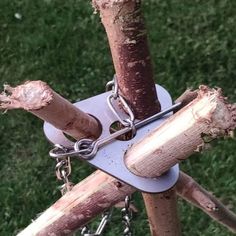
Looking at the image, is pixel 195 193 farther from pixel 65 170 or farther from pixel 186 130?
pixel 186 130

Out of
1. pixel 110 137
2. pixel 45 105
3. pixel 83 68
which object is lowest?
pixel 83 68

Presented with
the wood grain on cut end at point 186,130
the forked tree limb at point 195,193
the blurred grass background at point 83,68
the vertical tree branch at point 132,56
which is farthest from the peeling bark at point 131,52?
the blurred grass background at point 83,68

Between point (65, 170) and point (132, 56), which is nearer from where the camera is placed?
point (132, 56)

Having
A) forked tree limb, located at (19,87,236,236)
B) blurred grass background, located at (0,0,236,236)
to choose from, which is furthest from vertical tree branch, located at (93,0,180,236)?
blurred grass background, located at (0,0,236,236)

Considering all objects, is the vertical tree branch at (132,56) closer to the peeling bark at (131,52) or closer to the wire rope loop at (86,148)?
the peeling bark at (131,52)

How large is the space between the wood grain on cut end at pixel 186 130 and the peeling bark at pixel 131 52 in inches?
4.2

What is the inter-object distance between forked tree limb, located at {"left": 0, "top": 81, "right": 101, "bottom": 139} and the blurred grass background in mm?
1142

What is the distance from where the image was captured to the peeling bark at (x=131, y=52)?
1.17m

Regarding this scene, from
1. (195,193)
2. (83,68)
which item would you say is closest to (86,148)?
(195,193)

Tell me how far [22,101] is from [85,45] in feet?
5.84

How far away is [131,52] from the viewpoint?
4.01ft

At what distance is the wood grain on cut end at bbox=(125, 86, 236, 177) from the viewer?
1.08 metres

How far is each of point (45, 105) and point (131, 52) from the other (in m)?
0.18

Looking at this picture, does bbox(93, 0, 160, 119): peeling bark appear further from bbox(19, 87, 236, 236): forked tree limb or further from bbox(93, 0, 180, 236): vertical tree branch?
bbox(19, 87, 236, 236): forked tree limb
